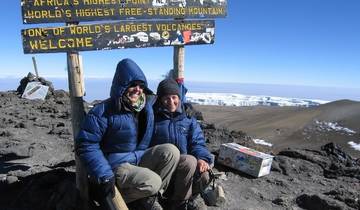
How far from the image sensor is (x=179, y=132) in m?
5.13

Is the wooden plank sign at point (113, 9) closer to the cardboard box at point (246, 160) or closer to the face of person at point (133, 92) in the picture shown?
the face of person at point (133, 92)

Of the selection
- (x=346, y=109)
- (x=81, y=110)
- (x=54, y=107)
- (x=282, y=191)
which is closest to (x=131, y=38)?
(x=81, y=110)

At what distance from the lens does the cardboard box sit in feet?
23.8

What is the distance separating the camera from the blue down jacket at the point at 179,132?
16.7 ft

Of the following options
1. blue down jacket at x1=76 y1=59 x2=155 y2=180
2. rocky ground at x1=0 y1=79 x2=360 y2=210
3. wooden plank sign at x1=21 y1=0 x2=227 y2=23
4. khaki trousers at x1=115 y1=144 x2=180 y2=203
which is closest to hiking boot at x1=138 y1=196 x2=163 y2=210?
khaki trousers at x1=115 y1=144 x2=180 y2=203

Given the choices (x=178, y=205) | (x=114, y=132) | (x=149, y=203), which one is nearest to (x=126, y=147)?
(x=114, y=132)

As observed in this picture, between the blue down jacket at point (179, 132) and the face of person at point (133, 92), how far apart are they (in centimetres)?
40

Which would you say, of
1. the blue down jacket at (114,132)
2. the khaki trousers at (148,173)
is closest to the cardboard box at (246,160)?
the khaki trousers at (148,173)

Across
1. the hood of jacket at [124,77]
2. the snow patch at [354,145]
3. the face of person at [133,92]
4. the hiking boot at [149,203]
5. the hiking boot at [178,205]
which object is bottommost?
the snow patch at [354,145]

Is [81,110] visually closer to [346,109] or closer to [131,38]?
[131,38]

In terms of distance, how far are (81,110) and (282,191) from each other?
3293 millimetres

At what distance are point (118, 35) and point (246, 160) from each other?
288cm

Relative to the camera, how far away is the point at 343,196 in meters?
6.79

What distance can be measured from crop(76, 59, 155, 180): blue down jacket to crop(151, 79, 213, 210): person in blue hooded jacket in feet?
0.57
